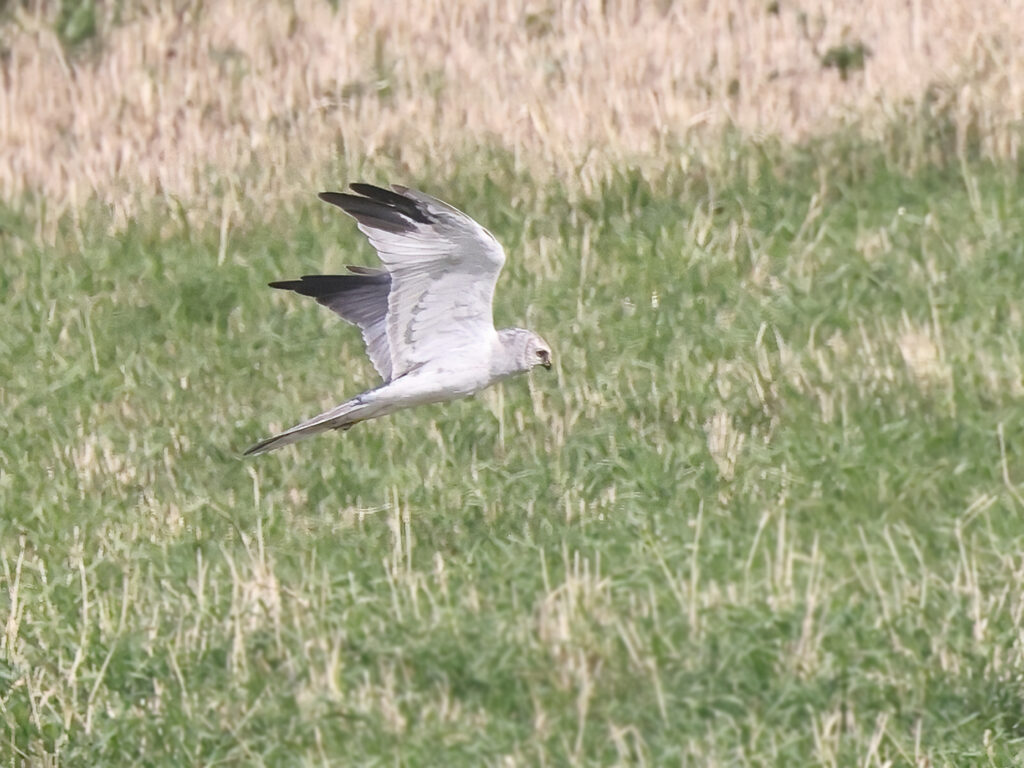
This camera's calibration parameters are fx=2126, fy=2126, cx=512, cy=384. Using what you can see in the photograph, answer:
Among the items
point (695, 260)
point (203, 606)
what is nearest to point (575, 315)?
point (695, 260)

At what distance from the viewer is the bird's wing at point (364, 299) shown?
7645mm

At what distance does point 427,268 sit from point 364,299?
0.73m

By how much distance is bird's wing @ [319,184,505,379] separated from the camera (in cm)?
675

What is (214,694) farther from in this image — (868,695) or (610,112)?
(610,112)

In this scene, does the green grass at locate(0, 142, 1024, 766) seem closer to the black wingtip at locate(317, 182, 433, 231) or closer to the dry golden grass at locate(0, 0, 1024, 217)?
the dry golden grass at locate(0, 0, 1024, 217)

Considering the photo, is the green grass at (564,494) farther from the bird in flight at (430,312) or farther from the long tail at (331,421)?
the bird in flight at (430,312)

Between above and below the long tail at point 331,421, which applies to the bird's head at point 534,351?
above

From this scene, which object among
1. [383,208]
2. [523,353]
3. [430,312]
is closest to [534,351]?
[523,353]

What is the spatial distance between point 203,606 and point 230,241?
13.1ft

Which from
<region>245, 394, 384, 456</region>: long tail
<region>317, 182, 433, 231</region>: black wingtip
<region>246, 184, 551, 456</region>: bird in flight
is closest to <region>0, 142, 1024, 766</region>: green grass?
<region>245, 394, 384, 456</region>: long tail

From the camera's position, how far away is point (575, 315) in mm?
8586

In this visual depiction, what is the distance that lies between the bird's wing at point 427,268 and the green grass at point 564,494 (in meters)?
0.49

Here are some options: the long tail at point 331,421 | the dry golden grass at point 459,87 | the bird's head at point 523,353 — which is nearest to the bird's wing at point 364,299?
the long tail at point 331,421

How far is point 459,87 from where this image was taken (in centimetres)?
1102
